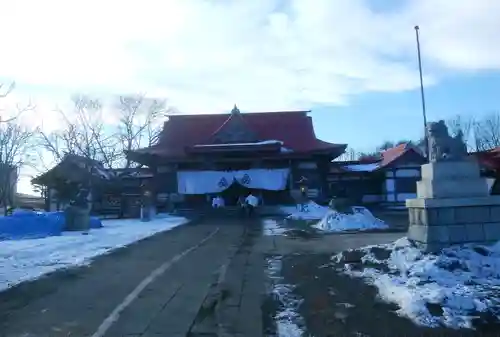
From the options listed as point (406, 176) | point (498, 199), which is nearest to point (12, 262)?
point (498, 199)

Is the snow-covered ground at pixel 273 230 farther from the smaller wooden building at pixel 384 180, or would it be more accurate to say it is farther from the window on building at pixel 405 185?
the window on building at pixel 405 185

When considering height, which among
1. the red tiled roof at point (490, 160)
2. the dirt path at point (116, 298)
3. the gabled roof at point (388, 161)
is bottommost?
the dirt path at point (116, 298)

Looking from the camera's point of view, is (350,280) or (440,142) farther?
(440,142)

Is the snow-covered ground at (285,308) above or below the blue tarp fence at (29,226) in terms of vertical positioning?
below

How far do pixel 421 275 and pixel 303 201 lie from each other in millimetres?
28881

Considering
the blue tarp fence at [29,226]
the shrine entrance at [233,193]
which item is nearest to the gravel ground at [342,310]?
the blue tarp fence at [29,226]

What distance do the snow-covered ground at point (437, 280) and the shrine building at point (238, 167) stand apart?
26879 mm

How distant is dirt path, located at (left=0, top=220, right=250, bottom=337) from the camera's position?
610 cm

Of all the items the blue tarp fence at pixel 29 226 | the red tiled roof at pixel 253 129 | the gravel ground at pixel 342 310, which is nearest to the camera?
the gravel ground at pixel 342 310

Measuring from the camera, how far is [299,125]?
146 feet

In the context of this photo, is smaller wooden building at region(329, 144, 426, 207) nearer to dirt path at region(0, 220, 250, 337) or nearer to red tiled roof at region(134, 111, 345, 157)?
red tiled roof at region(134, 111, 345, 157)

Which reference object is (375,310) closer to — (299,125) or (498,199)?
(498,199)

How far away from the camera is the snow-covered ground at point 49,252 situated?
10.4 meters

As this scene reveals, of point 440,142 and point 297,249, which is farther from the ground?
point 440,142
